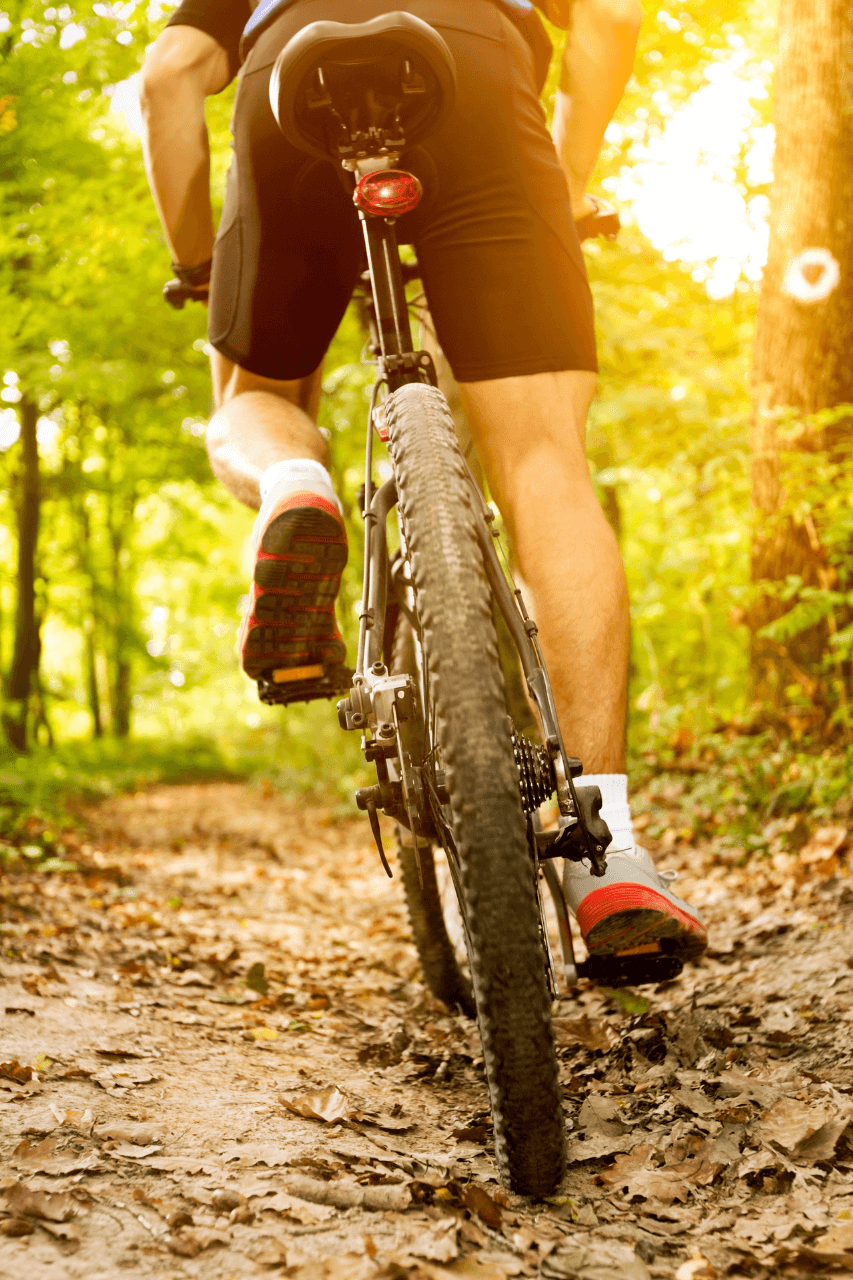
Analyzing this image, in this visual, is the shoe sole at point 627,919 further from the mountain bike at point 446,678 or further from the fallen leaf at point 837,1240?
the fallen leaf at point 837,1240


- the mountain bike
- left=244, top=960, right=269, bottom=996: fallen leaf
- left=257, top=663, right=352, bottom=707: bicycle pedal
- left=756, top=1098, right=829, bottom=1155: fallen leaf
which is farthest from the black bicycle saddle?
left=244, top=960, right=269, bottom=996: fallen leaf

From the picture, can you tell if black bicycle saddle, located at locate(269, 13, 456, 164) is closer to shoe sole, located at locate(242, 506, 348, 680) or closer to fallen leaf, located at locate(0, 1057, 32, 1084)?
shoe sole, located at locate(242, 506, 348, 680)

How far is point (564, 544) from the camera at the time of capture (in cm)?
183

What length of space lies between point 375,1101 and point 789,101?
520cm

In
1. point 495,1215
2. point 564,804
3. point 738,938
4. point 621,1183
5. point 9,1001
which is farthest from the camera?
point 738,938

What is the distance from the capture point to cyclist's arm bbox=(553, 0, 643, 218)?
6.86 ft

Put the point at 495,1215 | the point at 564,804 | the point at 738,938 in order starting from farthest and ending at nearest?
the point at 738,938
the point at 564,804
the point at 495,1215

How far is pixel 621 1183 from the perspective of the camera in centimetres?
138

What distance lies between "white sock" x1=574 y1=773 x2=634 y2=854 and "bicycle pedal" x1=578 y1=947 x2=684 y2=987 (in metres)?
0.19

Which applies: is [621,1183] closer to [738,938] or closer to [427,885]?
[427,885]

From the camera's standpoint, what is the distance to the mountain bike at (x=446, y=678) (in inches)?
50.3

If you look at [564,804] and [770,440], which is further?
[770,440]

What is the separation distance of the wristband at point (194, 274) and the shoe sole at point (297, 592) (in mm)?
1011

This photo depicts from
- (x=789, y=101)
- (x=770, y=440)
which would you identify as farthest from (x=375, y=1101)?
(x=789, y=101)
